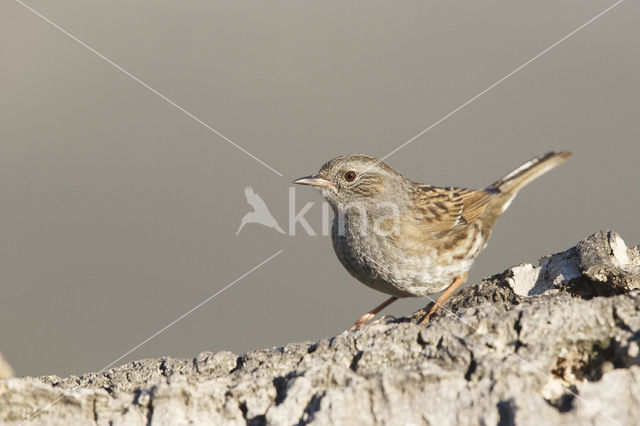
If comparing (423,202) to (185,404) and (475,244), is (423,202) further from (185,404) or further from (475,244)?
(185,404)

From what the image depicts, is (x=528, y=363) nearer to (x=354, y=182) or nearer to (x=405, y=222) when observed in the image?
(x=405, y=222)

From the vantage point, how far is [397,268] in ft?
18.5

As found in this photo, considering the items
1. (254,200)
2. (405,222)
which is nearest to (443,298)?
(405,222)

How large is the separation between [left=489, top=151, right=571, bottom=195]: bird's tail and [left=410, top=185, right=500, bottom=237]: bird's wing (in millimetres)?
117

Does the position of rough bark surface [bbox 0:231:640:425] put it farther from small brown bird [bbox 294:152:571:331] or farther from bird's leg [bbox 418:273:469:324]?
small brown bird [bbox 294:152:571:331]

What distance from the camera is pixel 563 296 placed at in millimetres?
3990

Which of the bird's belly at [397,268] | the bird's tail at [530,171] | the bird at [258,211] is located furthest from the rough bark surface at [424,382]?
the bird at [258,211]

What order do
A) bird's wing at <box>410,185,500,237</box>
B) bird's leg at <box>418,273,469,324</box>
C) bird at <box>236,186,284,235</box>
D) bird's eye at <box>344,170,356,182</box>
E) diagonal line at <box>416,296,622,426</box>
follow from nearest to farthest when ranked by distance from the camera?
diagonal line at <box>416,296,622,426</box> < bird's leg at <box>418,273,469,324</box> < bird's wing at <box>410,185,500,237</box> < bird's eye at <box>344,170,356,182</box> < bird at <box>236,186,284,235</box>

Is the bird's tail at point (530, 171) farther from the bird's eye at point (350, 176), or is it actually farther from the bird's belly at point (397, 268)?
the bird's eye at point (350, 176)

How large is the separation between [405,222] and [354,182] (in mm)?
666

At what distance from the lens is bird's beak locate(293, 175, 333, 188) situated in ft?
20.4

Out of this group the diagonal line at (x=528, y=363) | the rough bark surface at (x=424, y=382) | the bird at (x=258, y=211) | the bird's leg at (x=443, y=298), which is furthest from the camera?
the bird at (x=258, y=211)

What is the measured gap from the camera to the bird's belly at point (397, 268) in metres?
5.66

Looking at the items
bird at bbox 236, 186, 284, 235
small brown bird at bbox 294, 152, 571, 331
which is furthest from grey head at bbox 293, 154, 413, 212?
bird at bbox 236, 186, 284, 235
